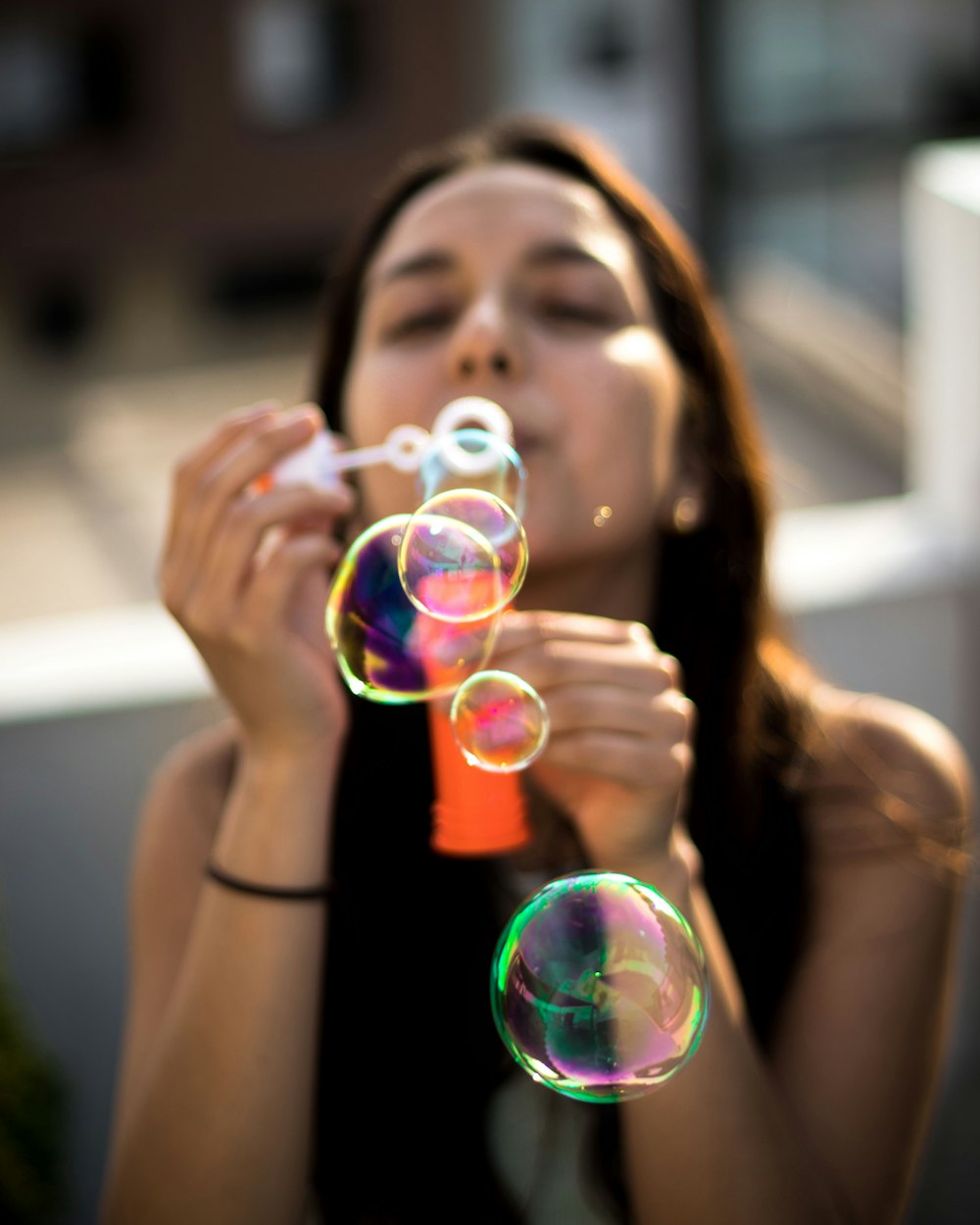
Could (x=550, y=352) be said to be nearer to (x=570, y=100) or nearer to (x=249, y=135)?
(x=249, y=135)

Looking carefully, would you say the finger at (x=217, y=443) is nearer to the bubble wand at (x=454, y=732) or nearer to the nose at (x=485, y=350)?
the bubble wand at (x=454, y=732)

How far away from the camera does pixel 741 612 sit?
→ 1.46 m

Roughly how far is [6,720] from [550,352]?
1056 mm

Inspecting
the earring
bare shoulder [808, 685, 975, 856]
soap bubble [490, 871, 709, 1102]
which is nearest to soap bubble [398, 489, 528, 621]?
soap bubble [490, 871, 709, 1102]

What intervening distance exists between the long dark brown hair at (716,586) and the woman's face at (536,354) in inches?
3.1

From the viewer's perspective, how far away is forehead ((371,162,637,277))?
124 centimetres

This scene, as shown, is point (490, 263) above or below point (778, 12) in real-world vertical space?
above

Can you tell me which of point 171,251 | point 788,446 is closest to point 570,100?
point 171,251

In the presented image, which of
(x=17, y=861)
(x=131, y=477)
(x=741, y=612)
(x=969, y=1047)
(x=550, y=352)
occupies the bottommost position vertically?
(x=131, y=477)

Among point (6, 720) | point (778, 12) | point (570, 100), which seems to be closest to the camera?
point (6, 720)

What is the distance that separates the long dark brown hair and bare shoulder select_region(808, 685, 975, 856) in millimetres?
34

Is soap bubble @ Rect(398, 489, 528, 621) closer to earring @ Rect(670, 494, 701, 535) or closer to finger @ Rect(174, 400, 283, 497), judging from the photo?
finger @ Rect(174, 400, 283, 497)

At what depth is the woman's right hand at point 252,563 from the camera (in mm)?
1132

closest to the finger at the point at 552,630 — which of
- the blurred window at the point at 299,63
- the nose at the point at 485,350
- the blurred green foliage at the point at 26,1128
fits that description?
the nose at the point at 485,350
